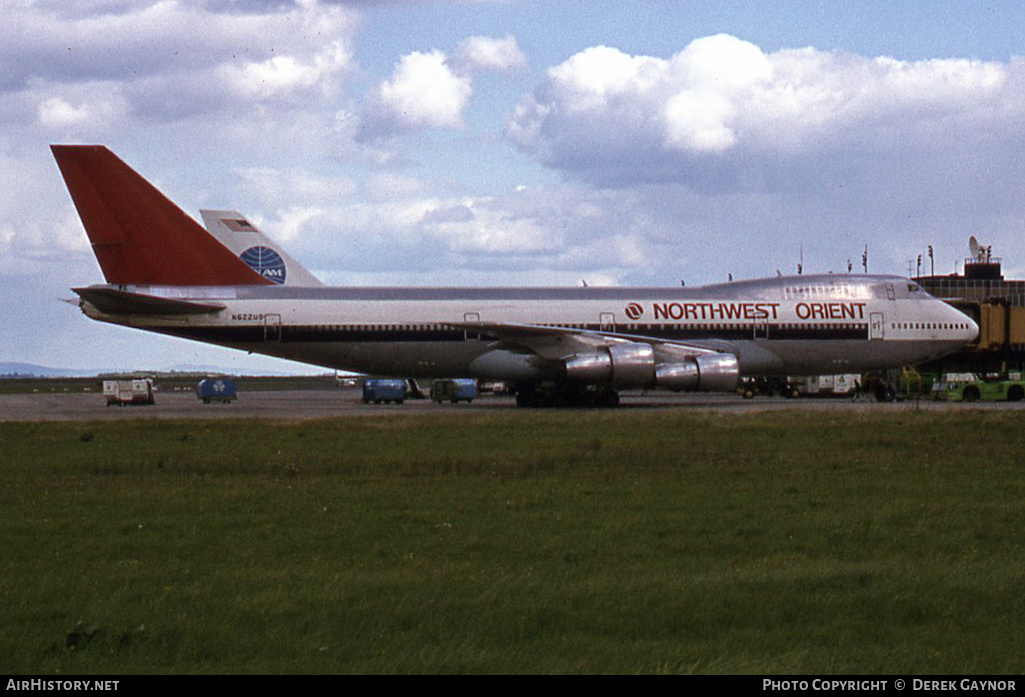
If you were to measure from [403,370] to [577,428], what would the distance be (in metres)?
13.4

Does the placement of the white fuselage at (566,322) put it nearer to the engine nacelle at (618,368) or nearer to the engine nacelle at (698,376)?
the engine nacelle at (618,368)

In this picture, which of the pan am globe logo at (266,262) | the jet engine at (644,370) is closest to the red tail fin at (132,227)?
the pan am globe logo at (266,262)

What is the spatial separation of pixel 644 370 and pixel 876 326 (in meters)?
9.87

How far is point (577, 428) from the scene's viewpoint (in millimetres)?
27828

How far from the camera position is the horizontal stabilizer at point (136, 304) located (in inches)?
1421

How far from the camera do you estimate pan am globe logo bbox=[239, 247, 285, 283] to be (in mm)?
41031

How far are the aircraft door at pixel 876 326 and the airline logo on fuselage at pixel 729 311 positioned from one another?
0.99 meters

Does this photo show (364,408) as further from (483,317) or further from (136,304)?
(136,304)

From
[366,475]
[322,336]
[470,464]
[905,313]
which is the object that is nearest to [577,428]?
[470,464]

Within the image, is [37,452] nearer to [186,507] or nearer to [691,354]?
[186,507]

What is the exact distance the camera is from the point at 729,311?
135 ft

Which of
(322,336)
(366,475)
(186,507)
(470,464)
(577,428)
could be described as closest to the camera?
(186,507)

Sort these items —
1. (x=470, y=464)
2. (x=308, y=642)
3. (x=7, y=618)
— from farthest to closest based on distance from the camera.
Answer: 1. (x=470, y=464)
2. (x=7, y=618)
3. (x=308, y=642)

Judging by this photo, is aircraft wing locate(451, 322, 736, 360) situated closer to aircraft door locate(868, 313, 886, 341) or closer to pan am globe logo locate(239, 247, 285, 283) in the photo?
aircraft door locate(868, 313, 886, 341)
